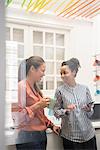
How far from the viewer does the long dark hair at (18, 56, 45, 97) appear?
1398 mm

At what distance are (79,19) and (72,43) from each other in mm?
222

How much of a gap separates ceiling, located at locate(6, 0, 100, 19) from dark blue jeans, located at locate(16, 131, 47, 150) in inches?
37.4

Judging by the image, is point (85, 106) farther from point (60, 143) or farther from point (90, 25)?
point (90, 25)

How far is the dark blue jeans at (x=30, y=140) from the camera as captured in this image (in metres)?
1.35

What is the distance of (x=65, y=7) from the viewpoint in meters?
1.71

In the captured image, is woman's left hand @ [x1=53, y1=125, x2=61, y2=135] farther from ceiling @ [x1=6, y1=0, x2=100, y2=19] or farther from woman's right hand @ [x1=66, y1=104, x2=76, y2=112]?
ceiling @ [x1=6, y1=0, x2=100, y2=19]

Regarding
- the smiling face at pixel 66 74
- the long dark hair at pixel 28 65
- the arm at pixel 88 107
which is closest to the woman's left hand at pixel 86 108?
the arm at pixel 88 107

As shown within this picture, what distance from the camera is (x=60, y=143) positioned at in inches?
61.0

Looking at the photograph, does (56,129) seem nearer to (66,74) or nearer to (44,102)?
(44,102)

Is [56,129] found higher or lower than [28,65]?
lower

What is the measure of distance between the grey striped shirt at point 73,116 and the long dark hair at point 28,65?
20cm

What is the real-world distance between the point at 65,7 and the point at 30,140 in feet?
3.68

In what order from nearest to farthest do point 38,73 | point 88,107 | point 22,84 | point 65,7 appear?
point 22,84 → point 38,73 → point 88,107 → point 65,7

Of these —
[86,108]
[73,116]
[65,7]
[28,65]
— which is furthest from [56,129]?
[65,7]
